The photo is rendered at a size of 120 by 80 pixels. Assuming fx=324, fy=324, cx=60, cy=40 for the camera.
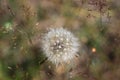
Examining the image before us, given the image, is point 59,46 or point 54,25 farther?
point 54,25

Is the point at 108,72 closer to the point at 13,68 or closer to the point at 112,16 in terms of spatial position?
the point at 112,16

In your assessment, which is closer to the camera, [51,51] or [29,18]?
[51,51]

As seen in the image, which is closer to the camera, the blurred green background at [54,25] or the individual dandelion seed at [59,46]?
the individual dandelion seed at [59,46]

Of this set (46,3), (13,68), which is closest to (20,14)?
(46,3)
